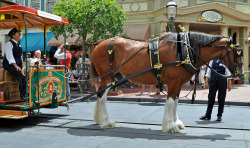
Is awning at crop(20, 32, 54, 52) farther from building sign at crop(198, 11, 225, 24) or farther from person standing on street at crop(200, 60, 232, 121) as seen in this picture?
person standing on street at crop(200, 60, 232, 121)

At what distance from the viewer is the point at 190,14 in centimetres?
1698

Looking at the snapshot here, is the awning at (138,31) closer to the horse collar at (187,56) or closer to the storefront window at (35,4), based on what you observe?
the storefront window at (35,4)

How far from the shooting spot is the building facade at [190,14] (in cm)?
1675

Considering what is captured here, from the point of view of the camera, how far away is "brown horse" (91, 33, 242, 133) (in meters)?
5.15

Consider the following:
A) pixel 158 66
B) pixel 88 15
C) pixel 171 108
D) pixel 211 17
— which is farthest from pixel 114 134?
pixel 211 17

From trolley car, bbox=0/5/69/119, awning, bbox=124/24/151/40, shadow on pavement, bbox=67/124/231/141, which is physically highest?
awning, bbox=124/24/151/40

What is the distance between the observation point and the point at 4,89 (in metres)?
6.16

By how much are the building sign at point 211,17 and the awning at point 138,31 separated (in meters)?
3.56

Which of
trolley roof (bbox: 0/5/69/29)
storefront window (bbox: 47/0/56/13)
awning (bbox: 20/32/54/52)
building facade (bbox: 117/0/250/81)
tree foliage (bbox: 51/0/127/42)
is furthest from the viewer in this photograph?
storefront window (bbox: 47/0/56/13)

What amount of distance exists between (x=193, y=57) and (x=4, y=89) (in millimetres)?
4402

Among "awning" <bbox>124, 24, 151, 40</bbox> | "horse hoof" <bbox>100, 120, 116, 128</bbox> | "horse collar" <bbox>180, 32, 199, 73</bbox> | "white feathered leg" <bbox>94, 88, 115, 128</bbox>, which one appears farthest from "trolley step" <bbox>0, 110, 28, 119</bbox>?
"awning" <bbox>124, 24, 151, 40</bbox>

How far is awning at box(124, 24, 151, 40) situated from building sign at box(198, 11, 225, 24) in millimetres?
3565

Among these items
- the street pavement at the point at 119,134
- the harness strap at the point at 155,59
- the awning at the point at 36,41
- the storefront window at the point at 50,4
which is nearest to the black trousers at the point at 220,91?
the street pavement at the point at 119,134

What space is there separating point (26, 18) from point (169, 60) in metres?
3.92
